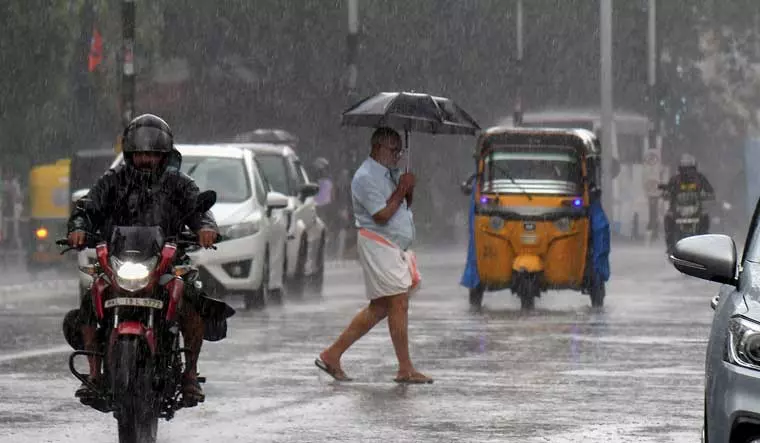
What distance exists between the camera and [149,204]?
11.0 meters

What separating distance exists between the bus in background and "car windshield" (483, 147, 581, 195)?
25.3m

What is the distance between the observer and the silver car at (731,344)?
7.82m

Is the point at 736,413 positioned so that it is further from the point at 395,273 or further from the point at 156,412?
the point at 395,273

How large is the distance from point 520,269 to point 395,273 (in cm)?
870

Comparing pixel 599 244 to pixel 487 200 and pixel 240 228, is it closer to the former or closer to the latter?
pixel 487 200

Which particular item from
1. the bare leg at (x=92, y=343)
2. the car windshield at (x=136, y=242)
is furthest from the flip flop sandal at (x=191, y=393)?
the car windshield at (x=136, y=242)

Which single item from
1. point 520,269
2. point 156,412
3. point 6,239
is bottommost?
point 6,239

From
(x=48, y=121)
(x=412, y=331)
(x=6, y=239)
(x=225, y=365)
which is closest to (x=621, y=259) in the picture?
(x=48, y=121)

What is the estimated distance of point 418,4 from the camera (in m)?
50.6

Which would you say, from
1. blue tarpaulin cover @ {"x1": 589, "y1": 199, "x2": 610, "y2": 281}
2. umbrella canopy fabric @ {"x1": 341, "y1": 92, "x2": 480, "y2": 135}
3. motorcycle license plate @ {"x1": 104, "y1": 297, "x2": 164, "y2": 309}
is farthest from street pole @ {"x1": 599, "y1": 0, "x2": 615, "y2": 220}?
motorcycle license plate @ {"x1": 104, "y1": 297, "x2": 164, "y2": 309}

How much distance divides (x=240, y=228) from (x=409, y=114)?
21.8 feet

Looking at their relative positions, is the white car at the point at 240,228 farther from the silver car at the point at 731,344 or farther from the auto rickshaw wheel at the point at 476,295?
the silver car at the point at 731,344

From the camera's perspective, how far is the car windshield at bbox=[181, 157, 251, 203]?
77.6ft

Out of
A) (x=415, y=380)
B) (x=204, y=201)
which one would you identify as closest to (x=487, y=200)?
(x=415, y=380)
